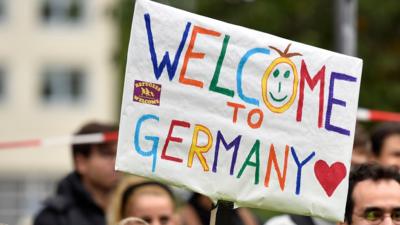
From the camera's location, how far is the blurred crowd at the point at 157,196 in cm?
712

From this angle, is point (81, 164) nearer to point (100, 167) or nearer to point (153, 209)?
point (100, 167)

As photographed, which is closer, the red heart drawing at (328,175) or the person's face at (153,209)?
the red heart drawing at (328,175)

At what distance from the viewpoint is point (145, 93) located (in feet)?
20.8

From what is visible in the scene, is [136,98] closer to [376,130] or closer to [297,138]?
[297,138]

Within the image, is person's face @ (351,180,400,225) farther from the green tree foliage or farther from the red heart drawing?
the green tree foliage

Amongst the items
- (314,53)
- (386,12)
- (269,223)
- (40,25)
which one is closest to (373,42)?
(386,12)

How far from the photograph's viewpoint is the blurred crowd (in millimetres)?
7116

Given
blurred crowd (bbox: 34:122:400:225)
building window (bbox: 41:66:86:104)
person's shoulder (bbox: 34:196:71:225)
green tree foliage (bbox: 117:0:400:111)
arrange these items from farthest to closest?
building window (bbox: 41:66:86:104), green tree foliage (bbox: 117:0:400:111), person's shoulder (bbox: 34:196:71:225), blurred crowd (bbox: 34:122:400:225)

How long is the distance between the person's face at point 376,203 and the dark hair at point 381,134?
1.83 m

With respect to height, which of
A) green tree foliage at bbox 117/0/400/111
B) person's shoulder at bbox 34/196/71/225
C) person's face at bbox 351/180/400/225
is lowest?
person's shoulder at bbox 34/196/71/225

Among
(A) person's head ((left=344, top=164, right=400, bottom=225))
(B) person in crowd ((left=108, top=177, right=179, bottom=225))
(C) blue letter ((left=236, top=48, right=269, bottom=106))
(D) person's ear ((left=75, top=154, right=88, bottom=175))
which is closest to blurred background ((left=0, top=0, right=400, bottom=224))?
(D) person's ear ((left=75, top=154, right=88, bottom=175))

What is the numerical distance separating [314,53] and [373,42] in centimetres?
1095

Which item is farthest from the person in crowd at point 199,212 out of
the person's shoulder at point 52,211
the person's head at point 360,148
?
the person's shoulder at point 52,211

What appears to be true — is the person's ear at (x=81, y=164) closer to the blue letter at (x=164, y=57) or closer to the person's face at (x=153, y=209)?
the person's face at (x=153, y=209)
